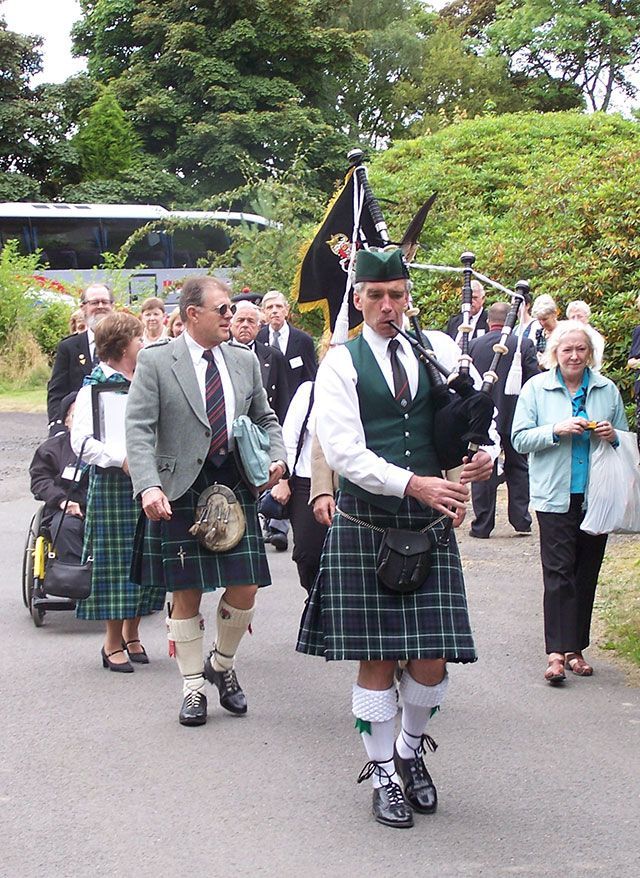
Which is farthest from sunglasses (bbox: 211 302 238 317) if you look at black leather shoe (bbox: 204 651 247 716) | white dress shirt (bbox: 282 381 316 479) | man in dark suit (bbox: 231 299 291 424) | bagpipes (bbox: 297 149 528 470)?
man in dark suit (bbox: 231 299 291 424)

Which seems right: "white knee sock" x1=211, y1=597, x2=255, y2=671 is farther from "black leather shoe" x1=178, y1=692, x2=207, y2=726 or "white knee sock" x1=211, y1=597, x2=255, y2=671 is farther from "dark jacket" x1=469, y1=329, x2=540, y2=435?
"dark jacket" x1=469, y1=329, x2=540, y2=435

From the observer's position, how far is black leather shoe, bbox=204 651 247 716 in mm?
6180

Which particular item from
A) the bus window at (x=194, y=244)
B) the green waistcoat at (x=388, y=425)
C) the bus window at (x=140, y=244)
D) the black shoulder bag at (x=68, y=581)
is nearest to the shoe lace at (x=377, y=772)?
the green waistcoat at (x=388, y=425)

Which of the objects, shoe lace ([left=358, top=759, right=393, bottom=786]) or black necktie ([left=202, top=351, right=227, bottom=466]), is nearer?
shoe lace ([left=358, top=759, right=393, bottom=786])

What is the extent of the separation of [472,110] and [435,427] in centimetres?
4208

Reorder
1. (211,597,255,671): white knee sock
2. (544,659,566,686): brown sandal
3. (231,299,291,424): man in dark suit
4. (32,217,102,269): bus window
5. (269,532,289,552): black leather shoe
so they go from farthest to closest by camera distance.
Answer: (32,217,102,269): bus window → (269,532,289,552): black leather shoe → (231,299,291,424): man in dark suit → (544,659,566,686): brown sandal → (211,597,255,671): white knee sock

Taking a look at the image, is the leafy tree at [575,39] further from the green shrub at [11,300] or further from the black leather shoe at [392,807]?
the black leather shoe at [392,807]

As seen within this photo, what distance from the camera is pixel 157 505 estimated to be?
5578 millimetres

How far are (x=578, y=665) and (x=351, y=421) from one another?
2850mm

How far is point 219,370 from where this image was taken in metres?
6.04

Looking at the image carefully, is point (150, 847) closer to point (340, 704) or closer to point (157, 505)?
point (157, 505)

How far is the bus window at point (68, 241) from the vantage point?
3741cm

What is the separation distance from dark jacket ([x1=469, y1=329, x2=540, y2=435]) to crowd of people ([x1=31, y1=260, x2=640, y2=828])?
3.73 m

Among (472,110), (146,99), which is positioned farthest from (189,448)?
(472,110)
